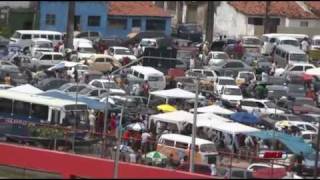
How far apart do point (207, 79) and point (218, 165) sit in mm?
12541

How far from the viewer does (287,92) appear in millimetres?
32312

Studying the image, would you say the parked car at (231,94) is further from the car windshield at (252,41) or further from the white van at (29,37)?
the white van at (29,37)

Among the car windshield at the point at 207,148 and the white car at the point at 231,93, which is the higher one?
the white car at the point at 231,93

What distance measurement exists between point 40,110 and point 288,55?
14939mm

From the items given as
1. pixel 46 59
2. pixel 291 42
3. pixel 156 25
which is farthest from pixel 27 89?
pixel 156 25

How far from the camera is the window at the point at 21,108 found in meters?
27.4

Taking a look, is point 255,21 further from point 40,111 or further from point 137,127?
point 137,127

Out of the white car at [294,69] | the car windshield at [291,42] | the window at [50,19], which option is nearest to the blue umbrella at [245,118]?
the white car at [294,69]

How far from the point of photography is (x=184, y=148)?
919 inches

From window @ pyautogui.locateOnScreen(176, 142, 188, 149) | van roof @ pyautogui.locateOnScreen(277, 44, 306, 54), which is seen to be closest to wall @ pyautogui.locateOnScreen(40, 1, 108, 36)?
van roof @ pyautogui.locateOnScreen(277, 44, 306, 54)

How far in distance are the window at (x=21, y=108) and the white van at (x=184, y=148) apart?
5172 mm

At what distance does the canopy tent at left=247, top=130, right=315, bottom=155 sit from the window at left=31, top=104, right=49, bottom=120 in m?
6.25

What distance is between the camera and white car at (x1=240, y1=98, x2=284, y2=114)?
1135 inches

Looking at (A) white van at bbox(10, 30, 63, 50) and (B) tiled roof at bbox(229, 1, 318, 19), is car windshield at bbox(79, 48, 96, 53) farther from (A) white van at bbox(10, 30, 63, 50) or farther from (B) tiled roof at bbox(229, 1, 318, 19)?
(B) tiled roof at bbox(229, 1, 318, 19)
